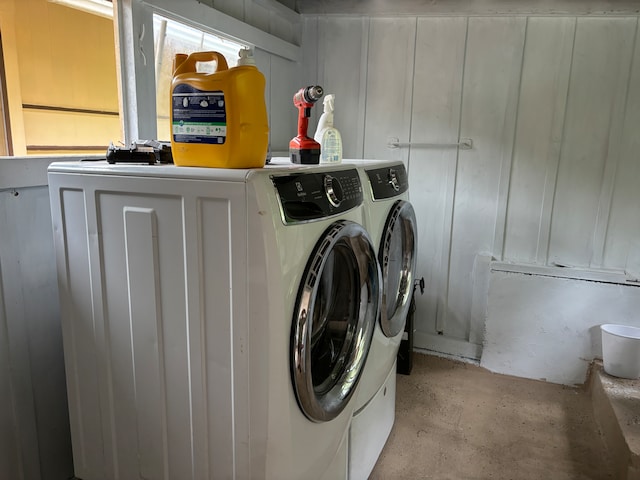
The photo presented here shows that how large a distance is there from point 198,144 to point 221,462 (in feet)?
2.75

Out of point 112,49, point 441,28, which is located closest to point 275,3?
point 441,28

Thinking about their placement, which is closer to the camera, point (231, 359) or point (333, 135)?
point (231, 359)

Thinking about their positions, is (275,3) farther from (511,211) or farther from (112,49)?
(511,211)

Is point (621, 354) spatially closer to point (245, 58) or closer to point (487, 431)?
point (487, 431)

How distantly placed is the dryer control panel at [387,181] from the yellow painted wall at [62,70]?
3.40ft

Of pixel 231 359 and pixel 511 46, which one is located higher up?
pixel 511 46

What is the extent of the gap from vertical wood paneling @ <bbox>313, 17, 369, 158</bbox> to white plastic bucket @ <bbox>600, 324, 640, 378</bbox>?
5.86 ft

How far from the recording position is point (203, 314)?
3.80ft

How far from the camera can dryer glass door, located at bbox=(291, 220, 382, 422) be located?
1.37m

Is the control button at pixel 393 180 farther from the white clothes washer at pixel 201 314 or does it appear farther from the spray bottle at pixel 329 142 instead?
the white clothes washer at pixel 201 314

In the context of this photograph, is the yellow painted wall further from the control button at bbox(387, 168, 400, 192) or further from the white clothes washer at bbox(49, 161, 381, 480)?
the control button at bbox(387, 168, 400, 192)

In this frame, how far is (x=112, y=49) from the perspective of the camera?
5.79ft

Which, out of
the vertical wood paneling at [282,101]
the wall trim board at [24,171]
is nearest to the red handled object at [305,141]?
the wall trim board at [24,171]

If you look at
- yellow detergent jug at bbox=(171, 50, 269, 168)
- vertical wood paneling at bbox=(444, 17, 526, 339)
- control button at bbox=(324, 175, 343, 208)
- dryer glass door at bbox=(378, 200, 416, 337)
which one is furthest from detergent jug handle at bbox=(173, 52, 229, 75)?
vertical wood paneling at bbox=(444, 17, 526, 339)
